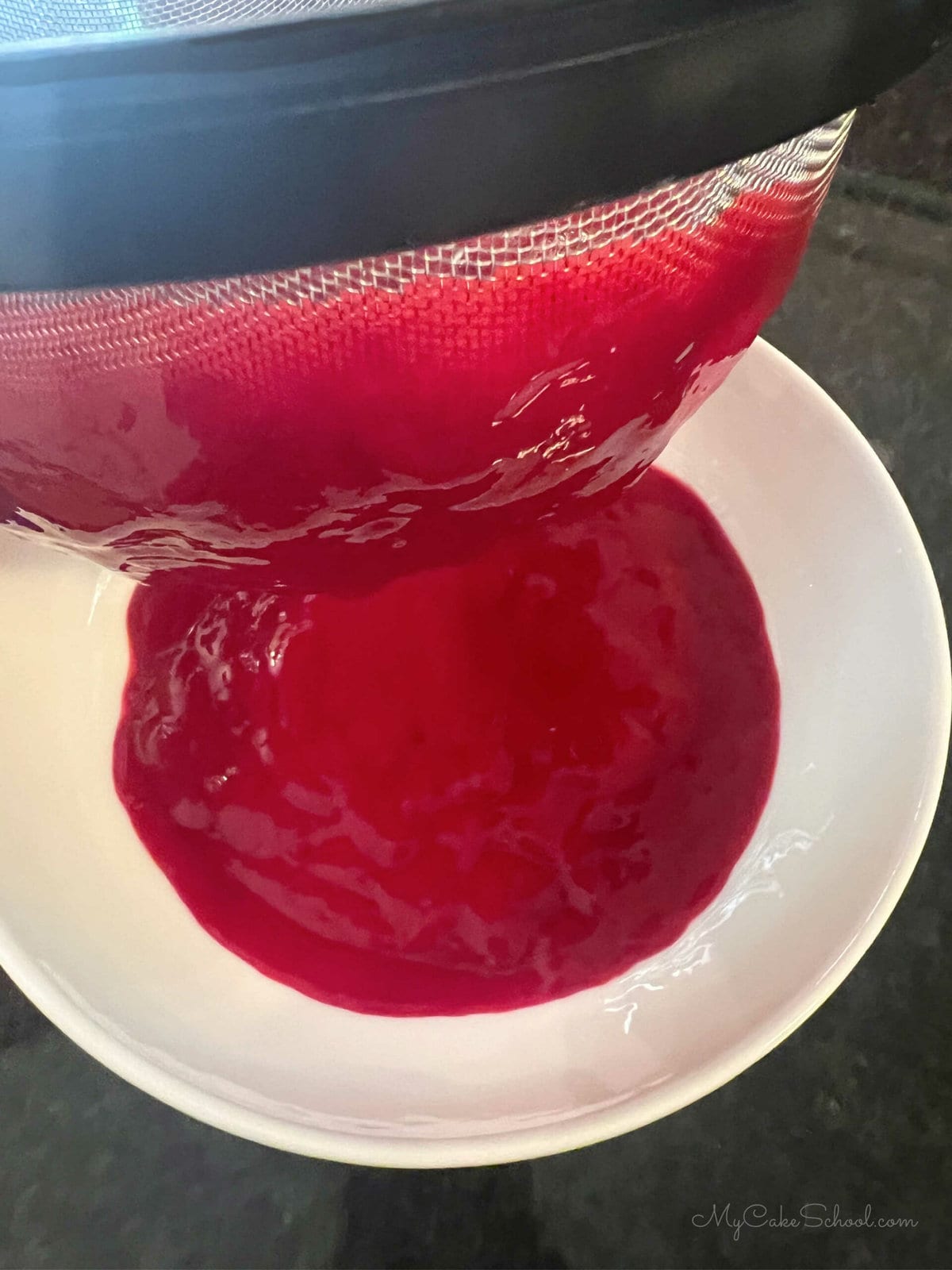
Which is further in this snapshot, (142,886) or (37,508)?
(142,886)

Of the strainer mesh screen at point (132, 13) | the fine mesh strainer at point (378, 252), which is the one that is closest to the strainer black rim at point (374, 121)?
the fine mesh strainer at point (378, 252)

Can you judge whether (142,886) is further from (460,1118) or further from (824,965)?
(824,965)

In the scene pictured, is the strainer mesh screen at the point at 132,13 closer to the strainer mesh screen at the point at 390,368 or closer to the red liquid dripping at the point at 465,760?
the strainer mesh screen at the point at 390,368

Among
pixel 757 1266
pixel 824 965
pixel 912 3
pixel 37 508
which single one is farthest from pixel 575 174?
pixel 757 1266

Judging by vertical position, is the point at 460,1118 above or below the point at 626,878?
below

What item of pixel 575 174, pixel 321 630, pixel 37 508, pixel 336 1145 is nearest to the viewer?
pixel 575 174

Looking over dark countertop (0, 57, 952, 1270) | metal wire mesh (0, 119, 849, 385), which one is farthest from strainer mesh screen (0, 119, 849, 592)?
dark countertop (0, 57, 952, 1270)

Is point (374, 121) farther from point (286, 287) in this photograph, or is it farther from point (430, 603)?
point (430, 603)
